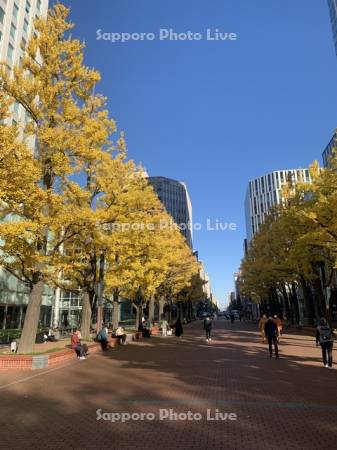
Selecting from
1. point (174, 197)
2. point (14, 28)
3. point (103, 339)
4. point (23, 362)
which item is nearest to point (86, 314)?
point (103, 339)

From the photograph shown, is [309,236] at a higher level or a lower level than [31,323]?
higher

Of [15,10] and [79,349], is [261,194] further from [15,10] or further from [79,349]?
[79,349]

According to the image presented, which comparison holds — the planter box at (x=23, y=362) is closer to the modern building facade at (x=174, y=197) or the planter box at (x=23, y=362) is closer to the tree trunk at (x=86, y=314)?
the tree trunk at (x=86, y=314)

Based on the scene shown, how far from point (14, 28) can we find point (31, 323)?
30.3 metres

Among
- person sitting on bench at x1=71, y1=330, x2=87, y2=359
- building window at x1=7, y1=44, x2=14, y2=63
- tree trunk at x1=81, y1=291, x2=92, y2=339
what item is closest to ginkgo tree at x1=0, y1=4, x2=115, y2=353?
person sitting on bench at x1=71, y1=330, x2=87, y2=359

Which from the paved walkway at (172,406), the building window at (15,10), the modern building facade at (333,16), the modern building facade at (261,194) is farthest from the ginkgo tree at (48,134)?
the modern building facade at (261,194)

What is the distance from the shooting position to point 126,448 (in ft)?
17.5

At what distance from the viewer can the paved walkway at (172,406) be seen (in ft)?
18.5

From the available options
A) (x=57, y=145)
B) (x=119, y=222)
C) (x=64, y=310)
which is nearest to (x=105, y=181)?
(x=119, y=222)

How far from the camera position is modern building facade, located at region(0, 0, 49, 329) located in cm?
3072

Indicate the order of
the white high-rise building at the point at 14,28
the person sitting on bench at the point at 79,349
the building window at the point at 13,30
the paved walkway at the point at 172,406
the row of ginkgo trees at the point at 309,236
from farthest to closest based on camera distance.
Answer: the building window at the point at 13,30 → the white high-rise building at the point at 14,28 → the row of ginkgo trees at the point at 309,236 → the person sitting on bench at the point at 79,349 → the paved walkway at the point at 172,406

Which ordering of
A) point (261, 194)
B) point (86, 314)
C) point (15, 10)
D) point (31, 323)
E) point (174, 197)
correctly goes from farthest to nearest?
point (261, 194) < point (174, 197) < point (15, 10) < point (86, 314) < point (31, 323)

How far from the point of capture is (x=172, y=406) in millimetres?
7559

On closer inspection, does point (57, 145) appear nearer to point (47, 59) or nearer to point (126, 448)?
point (47, 59)
